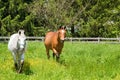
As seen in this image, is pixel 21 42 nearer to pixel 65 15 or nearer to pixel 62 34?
pixel 62 34

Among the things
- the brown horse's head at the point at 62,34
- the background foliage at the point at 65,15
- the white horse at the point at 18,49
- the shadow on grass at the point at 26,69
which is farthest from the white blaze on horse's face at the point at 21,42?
the background foliage at the point at 65,15

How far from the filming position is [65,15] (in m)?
44.3

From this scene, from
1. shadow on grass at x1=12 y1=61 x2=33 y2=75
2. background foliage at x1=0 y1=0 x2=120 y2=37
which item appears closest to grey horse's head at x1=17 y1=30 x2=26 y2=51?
shadow on grass at x1=12 y1=61 x2=33 y2=75

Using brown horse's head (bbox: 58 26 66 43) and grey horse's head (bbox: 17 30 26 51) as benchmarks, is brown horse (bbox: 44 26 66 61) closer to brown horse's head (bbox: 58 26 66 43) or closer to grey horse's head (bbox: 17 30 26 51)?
brown horse's head (bbox: 58 26 66 43)

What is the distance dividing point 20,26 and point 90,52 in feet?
66.7

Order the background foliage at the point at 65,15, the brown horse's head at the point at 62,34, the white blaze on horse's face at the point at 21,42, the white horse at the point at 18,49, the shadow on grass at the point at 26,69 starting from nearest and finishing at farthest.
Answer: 1. the white blaze on horse's face at the point at 21,42
2. the white horse at the point at 18,49
3. the shadow on grass at the point at 26,69
4. the brown horse's head at the point at 62,34
5. the background foliage at the point at 65,15

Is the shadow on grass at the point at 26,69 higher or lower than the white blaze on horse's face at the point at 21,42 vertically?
lower

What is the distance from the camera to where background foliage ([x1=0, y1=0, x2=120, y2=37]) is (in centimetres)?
4228

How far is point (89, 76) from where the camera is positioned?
14227 mm

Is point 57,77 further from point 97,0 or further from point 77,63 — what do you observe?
point 97,0

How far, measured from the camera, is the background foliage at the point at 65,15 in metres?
42.3

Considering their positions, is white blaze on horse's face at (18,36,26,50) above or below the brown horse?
above

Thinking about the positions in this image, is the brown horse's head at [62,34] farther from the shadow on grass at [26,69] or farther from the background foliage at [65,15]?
the background foliage at [65,15]

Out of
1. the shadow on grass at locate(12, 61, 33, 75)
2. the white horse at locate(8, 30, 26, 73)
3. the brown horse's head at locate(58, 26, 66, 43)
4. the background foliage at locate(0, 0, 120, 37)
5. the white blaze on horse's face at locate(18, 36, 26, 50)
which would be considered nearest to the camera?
the white blaze on horse's face at locate(18, 36, 26, 50)
